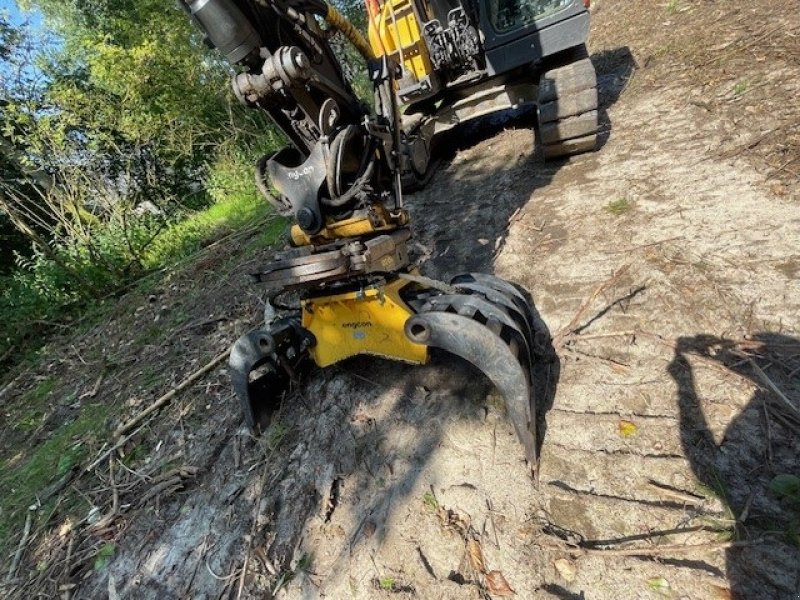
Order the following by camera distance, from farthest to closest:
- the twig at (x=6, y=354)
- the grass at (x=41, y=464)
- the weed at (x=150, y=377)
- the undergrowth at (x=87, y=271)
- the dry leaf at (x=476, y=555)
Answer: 1. the undergrowth at (x=87, y=271)
2. the twig at (x=6, y=354)
3. the weed at (x=150, y=377)
4. the grass at (x=41, y=464)
5. the dry leaf at (x=476, y=555)

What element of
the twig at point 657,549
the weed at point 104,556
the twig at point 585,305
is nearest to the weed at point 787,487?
the twig at point 657,549

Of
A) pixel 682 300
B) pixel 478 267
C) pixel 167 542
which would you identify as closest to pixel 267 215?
pixel 478 267

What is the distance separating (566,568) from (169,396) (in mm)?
2715

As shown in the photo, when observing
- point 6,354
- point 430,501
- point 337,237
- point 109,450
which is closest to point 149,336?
point 109,450

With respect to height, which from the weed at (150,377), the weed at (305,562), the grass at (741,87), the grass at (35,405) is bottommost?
the grass at (741,87)

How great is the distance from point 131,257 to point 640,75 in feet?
26.3

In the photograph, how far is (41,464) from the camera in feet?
9.98

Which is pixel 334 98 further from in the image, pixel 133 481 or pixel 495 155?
pixel 495 155

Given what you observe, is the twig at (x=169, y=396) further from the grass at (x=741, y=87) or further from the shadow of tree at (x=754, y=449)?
the grass at (x=741, y=87)

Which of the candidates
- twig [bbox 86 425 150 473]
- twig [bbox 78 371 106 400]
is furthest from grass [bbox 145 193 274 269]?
twig [bbox 86 425 150 473]

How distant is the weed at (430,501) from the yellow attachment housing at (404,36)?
4.16 m

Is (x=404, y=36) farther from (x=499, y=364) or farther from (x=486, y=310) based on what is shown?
(x=499, y=364)

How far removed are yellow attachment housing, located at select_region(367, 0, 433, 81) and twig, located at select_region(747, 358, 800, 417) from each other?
4024 millimetres

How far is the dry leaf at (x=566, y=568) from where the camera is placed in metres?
1.43
